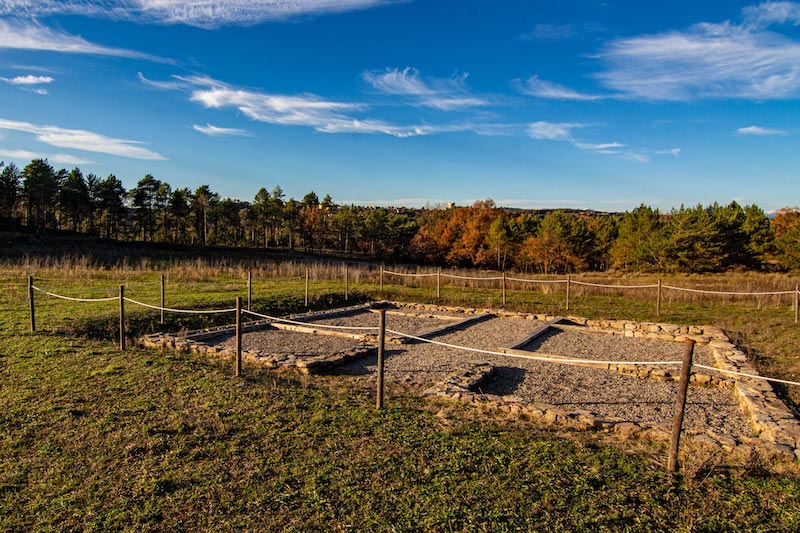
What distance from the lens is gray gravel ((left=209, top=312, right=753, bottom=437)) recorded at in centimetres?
716

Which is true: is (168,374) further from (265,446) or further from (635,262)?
(635,262)

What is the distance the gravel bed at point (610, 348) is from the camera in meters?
10.7

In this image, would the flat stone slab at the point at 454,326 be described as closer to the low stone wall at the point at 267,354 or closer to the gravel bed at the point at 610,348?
the low stone wall at the point at 267,354

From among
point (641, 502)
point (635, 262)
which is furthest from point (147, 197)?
point (641, 502)

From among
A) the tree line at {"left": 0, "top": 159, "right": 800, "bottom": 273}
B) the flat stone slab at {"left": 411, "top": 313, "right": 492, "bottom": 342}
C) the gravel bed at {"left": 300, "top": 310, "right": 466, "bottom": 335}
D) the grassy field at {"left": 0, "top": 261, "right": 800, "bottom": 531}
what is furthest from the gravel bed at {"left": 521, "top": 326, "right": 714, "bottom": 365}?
the tree line at {"left": 0, "top": 159, "right": 800, "bottom": 273}

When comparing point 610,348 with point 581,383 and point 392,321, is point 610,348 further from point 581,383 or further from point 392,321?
point 392,321

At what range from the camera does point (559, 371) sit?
31.0ft

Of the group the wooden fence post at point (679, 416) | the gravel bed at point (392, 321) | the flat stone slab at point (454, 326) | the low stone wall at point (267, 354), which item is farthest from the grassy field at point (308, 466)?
the gravel bed at point (392, 321)

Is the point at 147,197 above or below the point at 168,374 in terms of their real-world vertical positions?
above

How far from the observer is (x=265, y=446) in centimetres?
526

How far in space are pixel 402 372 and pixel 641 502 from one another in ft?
17.4

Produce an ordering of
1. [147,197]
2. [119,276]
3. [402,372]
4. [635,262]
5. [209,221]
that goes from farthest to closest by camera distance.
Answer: [209,221] → [147,197] → [635,262] → [119,276] → [402,372]

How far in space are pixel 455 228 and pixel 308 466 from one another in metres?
64.4

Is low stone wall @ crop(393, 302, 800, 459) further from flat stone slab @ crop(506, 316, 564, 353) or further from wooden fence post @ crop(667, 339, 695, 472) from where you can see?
flat stone slab @ crop(506, 316, 564, 353)
